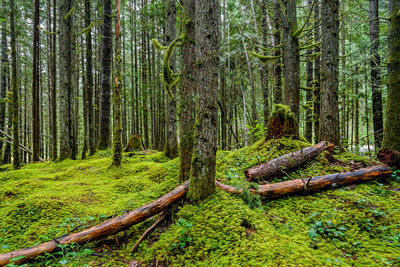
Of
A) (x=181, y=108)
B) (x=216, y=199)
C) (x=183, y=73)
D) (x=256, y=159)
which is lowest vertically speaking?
(x=216, y=199)

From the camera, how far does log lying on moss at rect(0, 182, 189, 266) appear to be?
2648 mm

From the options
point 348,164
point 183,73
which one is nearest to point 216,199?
point 183,73

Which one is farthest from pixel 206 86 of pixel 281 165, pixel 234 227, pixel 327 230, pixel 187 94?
pixel 327 230

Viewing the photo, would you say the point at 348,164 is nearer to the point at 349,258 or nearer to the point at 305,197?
the point at 305,197

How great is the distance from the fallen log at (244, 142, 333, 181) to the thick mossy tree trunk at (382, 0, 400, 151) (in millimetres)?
1912

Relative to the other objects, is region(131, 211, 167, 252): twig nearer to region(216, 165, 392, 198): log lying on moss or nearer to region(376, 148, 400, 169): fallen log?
region(216, 165, 392, 198): log lying on moss

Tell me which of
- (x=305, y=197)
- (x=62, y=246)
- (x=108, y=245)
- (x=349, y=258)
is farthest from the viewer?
(x=305, y=197)

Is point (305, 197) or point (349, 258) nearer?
point (349, 258)

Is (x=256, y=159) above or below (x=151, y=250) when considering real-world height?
above

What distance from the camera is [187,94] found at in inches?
166

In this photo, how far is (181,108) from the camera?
4234mm

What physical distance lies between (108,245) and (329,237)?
3169mm

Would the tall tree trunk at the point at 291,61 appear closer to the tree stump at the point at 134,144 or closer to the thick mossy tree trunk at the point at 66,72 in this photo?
the tree stump at the point at 134,144

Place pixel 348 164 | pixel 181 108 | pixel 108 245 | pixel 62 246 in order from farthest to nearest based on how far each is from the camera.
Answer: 1. pixel 348 164
2. pixel 181 108
3. pixel 108 245
4. pixel 62 246
